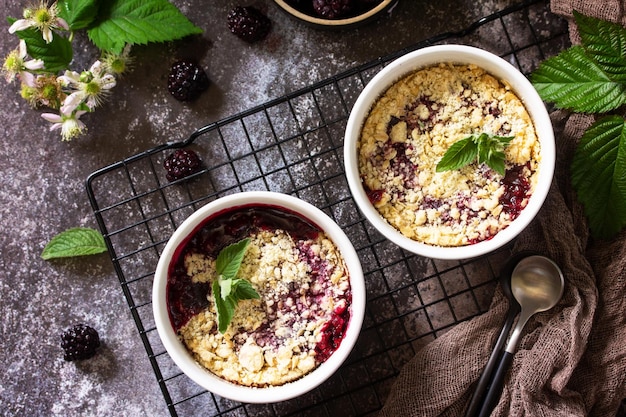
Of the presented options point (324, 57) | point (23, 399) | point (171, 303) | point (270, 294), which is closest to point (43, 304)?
point (23, 399)

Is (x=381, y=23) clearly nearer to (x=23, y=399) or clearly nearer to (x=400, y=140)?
(x=400, y=140)

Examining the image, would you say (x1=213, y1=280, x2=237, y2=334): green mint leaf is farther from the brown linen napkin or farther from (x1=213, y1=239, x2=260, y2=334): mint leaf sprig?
the brown linen napkin

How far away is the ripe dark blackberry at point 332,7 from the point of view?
1.78 meters

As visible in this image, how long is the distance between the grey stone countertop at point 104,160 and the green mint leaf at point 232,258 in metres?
0.46

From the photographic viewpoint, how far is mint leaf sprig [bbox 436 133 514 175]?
1532 millimetres

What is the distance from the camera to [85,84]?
6.08 ft

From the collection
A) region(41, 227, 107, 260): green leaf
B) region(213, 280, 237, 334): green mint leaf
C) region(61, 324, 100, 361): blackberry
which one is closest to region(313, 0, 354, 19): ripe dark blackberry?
region(213, 280, 237, 334): green mint leaf

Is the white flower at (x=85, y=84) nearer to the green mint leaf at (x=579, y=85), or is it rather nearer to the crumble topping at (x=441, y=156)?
the crumble topping at (x=441, y=156)

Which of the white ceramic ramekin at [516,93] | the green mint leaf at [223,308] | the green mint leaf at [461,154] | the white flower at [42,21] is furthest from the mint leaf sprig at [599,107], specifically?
the white flower at [42,21]

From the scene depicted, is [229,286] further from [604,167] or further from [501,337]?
[604,167]

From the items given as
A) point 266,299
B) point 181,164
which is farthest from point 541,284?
point 181,164

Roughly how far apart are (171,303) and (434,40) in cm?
84

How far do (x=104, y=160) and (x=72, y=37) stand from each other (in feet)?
1.04

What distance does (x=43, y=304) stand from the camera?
197 cm
